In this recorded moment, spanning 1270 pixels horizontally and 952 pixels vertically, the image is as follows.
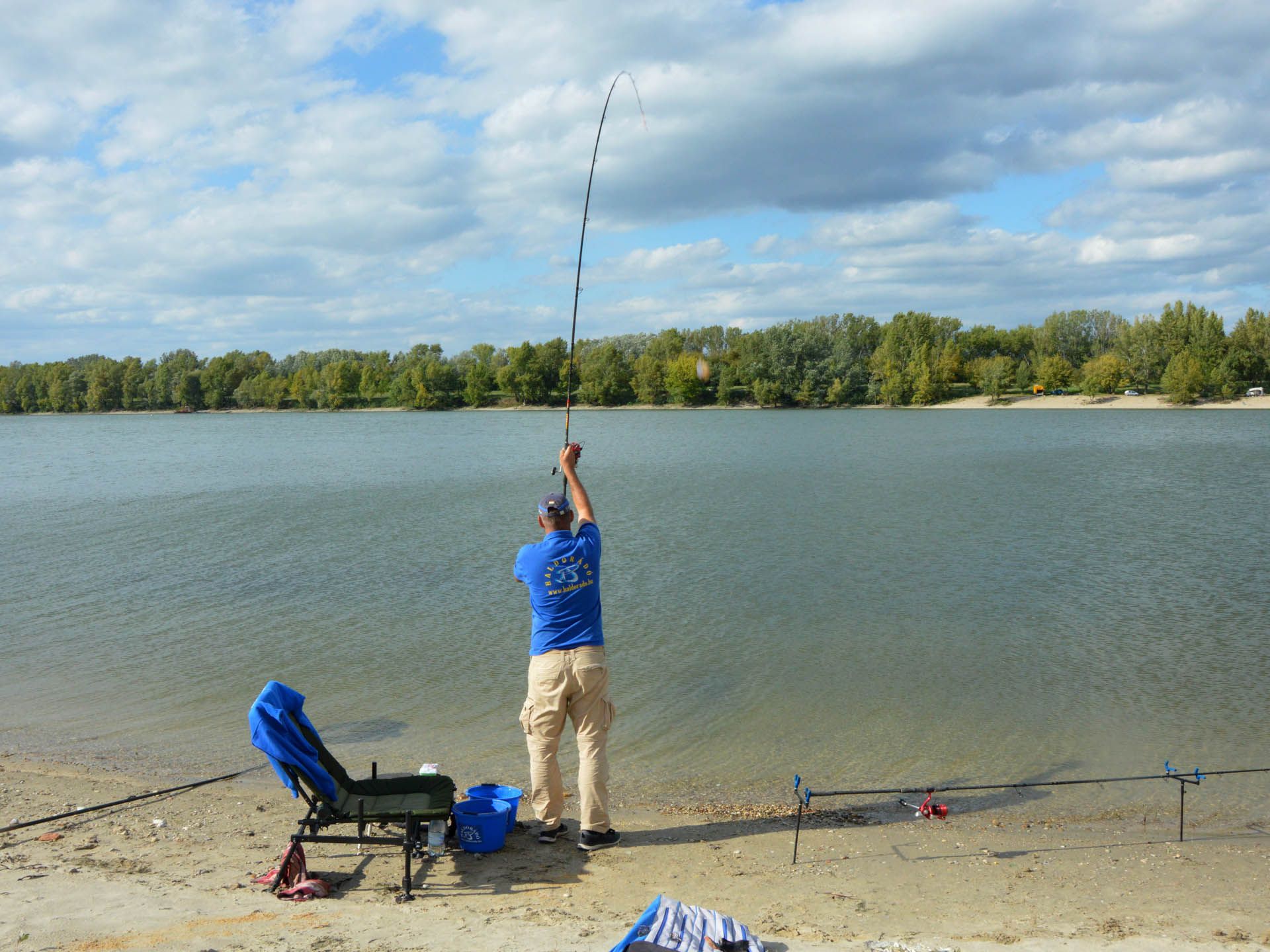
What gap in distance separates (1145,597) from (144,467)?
42.2m

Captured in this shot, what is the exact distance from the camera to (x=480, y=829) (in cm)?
569

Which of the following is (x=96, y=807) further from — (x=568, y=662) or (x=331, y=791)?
(x=568, y=662)

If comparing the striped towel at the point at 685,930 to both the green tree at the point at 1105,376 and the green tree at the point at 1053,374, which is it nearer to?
the green tree at the point at 1105,376

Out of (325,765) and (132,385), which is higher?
(132,385)

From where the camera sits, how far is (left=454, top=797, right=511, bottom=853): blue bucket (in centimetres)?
568

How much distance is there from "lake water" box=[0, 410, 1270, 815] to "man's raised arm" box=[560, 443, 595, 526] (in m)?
2.65

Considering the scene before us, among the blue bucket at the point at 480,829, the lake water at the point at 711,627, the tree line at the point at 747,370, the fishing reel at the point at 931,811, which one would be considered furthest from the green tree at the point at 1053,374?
the blue bucket at the point at 480,829

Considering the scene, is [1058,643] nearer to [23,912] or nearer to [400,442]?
[23,912]

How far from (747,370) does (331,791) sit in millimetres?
99742

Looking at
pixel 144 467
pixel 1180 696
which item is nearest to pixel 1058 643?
pixel 1180 696

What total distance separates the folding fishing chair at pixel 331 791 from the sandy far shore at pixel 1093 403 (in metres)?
98.6

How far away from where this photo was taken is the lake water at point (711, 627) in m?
8.50

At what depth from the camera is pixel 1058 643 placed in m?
12.0

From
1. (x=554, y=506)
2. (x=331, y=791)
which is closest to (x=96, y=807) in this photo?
(x=331, y=791)
